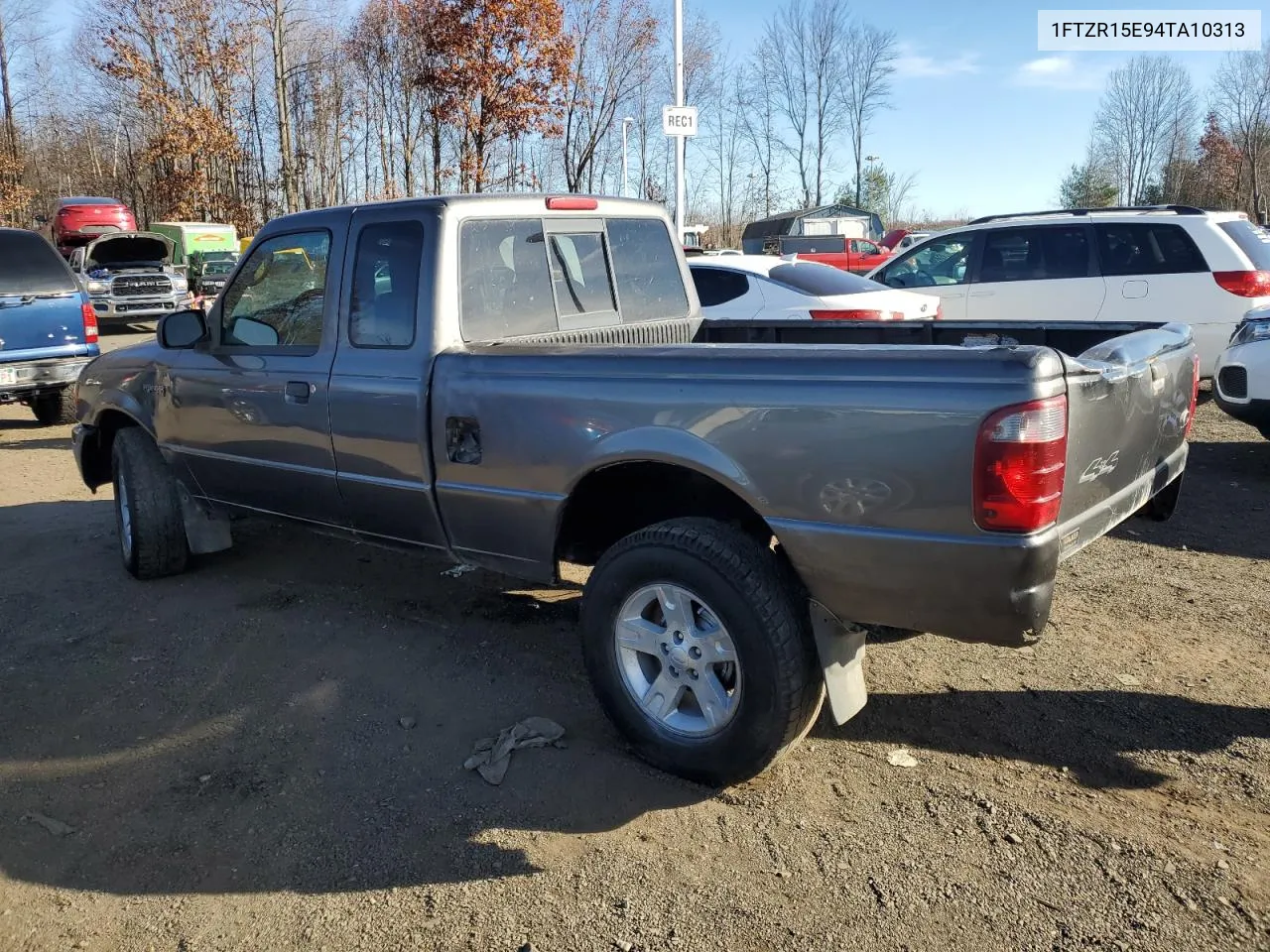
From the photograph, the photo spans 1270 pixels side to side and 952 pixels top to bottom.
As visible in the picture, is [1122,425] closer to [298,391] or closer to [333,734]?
[333,734]

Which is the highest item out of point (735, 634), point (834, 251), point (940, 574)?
point (834, 251)

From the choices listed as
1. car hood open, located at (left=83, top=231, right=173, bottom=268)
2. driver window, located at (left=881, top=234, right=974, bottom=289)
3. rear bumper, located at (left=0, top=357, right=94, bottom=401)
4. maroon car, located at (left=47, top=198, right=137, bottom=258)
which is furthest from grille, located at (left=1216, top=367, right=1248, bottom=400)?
maroon car, located at (left=47, top=198, right=137, bottom=258)

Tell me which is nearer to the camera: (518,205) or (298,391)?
(518,205)

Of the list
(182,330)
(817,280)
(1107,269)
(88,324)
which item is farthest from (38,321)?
(1107,269)

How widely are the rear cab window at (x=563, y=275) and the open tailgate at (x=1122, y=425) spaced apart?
82.9 inches

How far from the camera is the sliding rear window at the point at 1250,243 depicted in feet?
29.4

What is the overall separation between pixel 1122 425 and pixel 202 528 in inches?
178

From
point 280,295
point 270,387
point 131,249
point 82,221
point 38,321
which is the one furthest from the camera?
point 82,221

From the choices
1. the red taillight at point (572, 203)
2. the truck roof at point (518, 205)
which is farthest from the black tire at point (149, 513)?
the red taillight at point (572, 203)

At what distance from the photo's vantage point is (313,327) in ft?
14.1

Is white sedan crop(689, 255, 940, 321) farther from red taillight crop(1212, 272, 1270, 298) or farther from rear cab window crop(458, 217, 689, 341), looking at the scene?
rear cab window crop(458, 217, 689, 341)

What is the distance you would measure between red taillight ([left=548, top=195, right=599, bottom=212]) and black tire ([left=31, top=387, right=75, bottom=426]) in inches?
320

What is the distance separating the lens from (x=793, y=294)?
8.58 meters

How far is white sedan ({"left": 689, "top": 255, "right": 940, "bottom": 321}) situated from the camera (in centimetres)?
830
